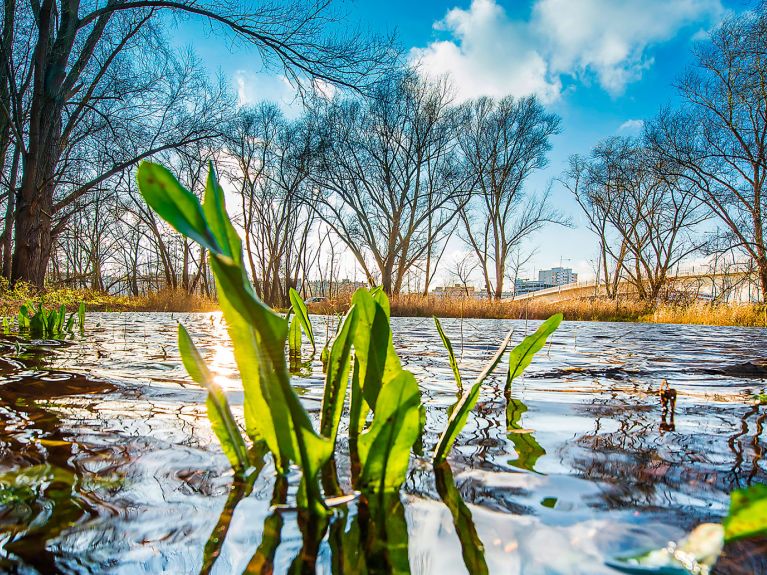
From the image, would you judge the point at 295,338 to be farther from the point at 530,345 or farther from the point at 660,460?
the point at 660,460

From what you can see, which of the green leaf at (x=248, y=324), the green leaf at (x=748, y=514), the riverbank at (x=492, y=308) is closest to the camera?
the green leaf at (x=748, y=514)

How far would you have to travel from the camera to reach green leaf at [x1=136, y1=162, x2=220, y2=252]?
37cm

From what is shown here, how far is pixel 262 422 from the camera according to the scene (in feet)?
1.88

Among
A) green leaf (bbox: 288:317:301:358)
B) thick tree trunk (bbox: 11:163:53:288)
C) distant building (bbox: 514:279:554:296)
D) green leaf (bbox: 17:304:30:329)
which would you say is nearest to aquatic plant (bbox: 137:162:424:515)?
green leaf (bbox: 288:317:301:358)

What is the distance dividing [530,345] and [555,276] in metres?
102

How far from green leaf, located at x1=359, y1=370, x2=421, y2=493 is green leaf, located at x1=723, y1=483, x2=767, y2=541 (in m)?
0.29

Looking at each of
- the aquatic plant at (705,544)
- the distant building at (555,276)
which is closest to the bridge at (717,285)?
the aquatic plant at (705,544)

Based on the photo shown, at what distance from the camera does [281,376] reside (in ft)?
1.30

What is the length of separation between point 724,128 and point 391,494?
18.4 metres

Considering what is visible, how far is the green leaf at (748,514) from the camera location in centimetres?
27

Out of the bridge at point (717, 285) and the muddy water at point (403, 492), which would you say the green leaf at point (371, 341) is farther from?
the bridge at point (717, 285)

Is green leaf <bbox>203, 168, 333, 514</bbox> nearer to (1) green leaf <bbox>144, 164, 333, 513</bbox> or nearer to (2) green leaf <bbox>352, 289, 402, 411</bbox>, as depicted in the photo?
(1) green leaf <bbox>144, 164, 333, 513</bbox>

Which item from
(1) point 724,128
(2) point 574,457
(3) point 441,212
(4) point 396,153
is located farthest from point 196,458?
(3) point 441,212

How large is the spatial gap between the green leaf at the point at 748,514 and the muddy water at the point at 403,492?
0.16m
